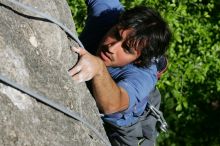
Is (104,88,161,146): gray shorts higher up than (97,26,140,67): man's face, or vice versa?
(97,26,140,67): man's face

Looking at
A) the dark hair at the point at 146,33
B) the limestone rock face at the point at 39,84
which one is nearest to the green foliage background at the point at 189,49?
the dark hair at the point at 146,33

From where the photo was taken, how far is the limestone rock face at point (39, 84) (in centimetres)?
169

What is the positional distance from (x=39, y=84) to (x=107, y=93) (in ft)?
1.59

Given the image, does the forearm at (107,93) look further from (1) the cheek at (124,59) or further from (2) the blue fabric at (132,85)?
(1) the cheek at (124,59)

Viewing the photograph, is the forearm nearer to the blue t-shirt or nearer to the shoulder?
the blue t-shirt

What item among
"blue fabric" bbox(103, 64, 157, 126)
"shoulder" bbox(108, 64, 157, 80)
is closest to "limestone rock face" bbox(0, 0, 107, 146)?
"blue fabric" bbox(103, 64, 157, 126)

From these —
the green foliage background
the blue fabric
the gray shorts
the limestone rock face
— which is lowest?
the green foliage background

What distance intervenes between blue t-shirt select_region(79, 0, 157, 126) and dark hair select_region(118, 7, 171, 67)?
0.24ft

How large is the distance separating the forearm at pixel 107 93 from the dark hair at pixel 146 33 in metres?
0.37

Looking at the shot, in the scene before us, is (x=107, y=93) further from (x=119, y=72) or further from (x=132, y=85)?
(x=119, y=72)

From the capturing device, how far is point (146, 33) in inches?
110

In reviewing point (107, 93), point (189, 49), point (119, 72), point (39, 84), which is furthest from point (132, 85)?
point (189, 49)

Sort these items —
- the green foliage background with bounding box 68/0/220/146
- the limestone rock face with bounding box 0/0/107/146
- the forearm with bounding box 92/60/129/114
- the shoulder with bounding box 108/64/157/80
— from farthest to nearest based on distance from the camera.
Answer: the green foliage background with bounding box 68/0/220/146
the shoulder with bounding box 108/64/157/80
the forearm with bounding box 92/60/129/114
the limestone rock face with bounding box 0/0/107/146

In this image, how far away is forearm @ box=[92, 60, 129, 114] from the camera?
86.4 inches
